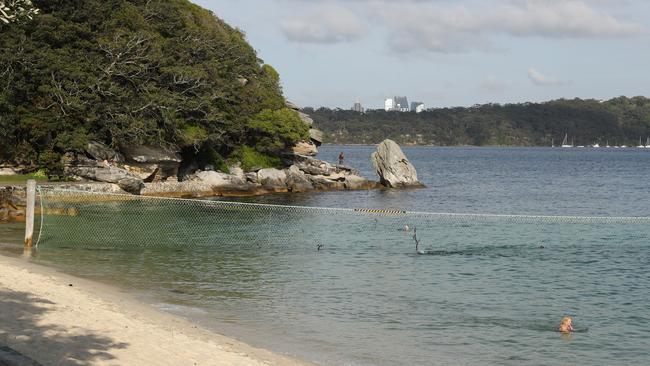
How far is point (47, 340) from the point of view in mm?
13219

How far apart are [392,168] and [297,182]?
1285cm

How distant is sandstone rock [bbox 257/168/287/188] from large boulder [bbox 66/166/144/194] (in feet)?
49.7

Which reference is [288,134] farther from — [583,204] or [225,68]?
[583,204]

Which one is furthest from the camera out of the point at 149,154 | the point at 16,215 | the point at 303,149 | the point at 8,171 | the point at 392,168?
the point at 303,149

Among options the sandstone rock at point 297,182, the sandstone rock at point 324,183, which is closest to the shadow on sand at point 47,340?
the sandstone rock at point 297,182

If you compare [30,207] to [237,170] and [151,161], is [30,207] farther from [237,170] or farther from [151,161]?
[237,170]

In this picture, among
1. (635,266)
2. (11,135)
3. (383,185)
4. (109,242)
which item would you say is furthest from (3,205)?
(383,185)

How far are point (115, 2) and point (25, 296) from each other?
47.3m

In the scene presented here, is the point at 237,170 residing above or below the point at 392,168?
below

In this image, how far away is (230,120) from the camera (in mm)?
65375

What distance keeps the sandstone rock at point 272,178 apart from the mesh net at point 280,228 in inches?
629

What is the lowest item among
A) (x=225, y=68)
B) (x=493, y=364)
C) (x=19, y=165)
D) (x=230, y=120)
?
(x=493, y=364)

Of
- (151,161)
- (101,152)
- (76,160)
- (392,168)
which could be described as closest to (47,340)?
(76,160)

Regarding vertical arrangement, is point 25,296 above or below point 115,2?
below
